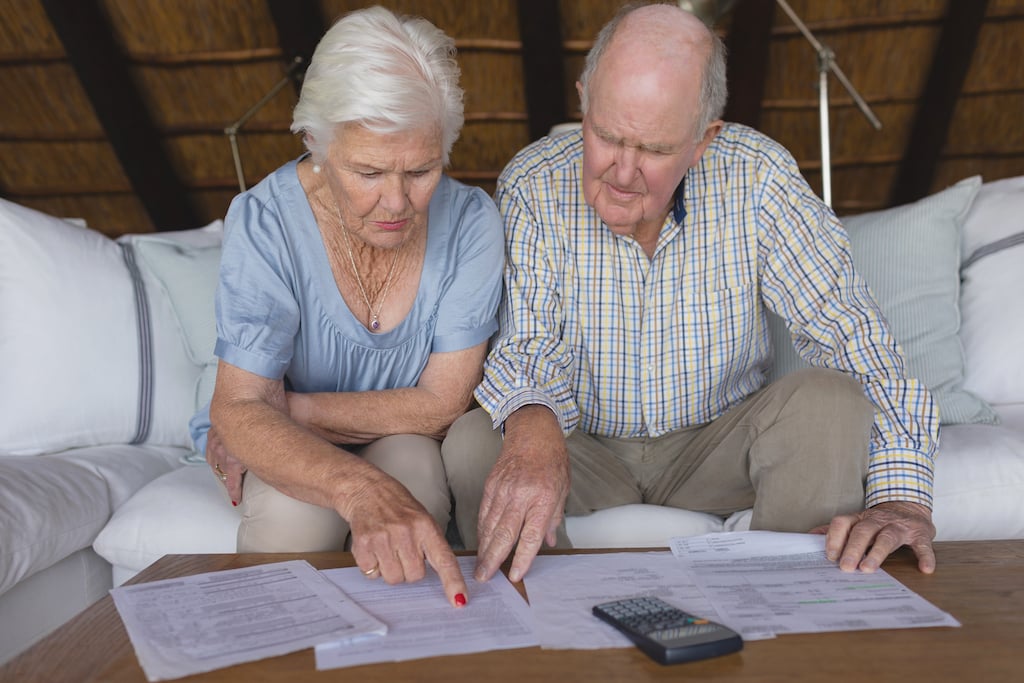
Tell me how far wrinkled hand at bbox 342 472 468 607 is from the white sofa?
62cm

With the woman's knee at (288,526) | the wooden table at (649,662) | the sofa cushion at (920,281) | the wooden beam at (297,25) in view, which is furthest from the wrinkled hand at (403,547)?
the wooden beam at (297,25)

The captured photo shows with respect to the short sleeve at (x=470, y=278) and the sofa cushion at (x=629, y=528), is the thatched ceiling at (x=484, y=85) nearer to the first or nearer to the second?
the short sleeve at (x=470, y=278)

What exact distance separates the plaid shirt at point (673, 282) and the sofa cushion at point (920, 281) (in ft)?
1.46

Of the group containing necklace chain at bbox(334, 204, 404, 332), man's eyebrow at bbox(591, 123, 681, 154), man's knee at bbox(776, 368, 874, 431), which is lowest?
man's knee at bbox(776, 368, 874, 431)

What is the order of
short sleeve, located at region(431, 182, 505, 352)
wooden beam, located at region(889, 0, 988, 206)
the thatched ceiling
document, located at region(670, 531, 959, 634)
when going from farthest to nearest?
the thatched ceiling → wooden beam, located at region(889, 0, 988, 206) → short sleeve, located at region(431, 182, 505, 352) → document, located at region(670, 531, 959, 634)

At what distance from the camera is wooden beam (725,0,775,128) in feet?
13.6

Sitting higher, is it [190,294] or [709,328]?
[190,294]

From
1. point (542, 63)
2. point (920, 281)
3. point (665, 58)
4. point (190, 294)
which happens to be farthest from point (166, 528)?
point (542, 63)

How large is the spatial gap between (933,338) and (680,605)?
1.35 metres

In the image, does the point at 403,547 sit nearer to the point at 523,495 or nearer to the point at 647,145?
the point at 523,495

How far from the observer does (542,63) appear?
14.1 feet

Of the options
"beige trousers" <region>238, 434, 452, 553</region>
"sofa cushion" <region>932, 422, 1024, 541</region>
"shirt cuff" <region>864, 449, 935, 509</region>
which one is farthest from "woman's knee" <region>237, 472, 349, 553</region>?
"sofa cushion" <region>932, 422, 1024, 541</region>

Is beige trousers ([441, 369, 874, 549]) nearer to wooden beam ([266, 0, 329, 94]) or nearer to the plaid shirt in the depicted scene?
the plaid shirt

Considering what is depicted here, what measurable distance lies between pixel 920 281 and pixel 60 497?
1895 millimetres
